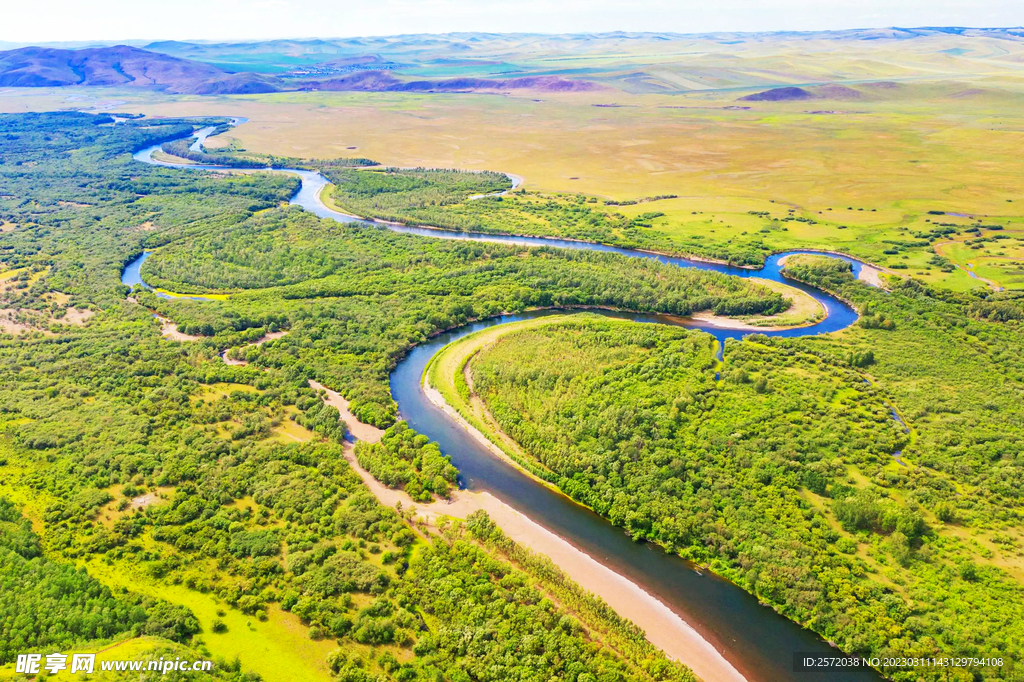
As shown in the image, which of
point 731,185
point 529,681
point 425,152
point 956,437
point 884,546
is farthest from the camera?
point 425,152

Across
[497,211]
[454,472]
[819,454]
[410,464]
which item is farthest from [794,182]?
[410,464]

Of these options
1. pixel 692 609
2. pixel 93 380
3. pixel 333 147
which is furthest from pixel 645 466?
pixel 333 147

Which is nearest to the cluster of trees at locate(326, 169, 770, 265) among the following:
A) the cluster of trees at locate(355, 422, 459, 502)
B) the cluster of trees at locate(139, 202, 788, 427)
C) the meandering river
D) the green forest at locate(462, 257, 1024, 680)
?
the cluster of trees at locate(139, 202, 788, 427)

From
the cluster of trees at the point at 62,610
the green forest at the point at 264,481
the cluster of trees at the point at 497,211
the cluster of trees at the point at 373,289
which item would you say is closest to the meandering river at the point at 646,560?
the green forest at the point at 264,481

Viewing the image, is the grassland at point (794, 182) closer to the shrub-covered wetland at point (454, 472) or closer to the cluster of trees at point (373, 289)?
the shrub-covered wetland at point (454, 472)

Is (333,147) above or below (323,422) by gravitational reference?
above

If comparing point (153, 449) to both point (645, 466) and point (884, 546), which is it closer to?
point (645, 466)

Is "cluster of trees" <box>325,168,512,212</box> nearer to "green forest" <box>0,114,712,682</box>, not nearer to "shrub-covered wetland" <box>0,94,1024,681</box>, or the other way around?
"green forest" <box>0,114,712,682</box>

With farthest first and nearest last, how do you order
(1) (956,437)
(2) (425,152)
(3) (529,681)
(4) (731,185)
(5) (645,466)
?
1. (2) (425,152)
2. (4) (731,185)
3. (1) (956,437)
4. (5) (645,466)
5. (3) (529,681)
